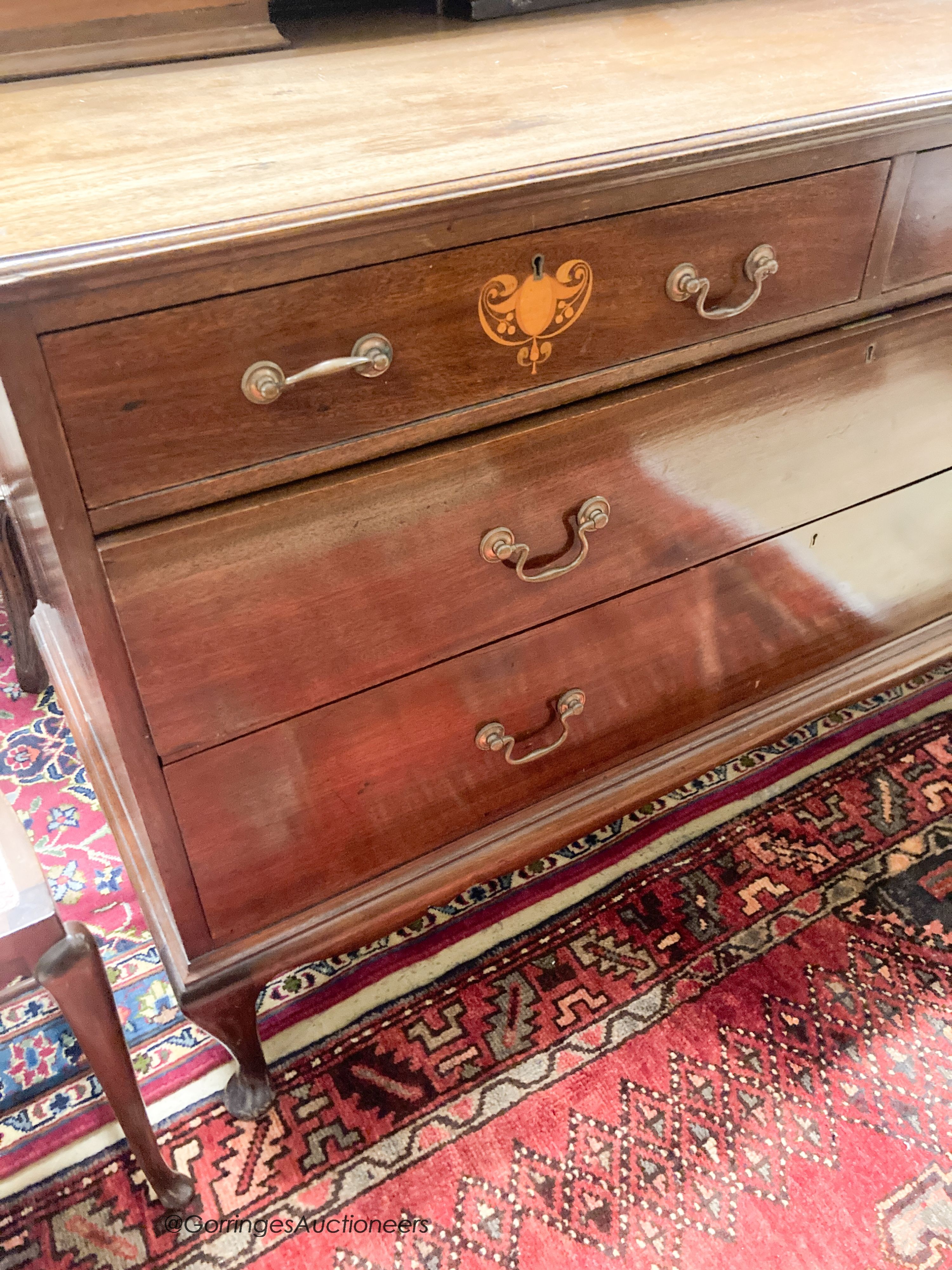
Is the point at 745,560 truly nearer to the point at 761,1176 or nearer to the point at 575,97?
the point at 575,97

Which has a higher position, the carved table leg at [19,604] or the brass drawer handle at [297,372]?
the brass drawer handle at [297,372]

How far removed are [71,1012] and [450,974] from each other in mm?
493

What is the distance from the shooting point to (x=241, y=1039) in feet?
3.10

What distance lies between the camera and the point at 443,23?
1089 mm

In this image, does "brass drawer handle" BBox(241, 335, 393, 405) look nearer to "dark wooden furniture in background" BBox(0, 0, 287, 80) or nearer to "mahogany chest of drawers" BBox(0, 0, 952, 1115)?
"mahogany chest of drawers" BBox(0, 0, 952, 1115)

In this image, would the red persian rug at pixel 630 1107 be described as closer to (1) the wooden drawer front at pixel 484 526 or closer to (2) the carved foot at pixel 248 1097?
(2) the carved foot at pixel 248 1097

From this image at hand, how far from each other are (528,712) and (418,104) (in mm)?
578

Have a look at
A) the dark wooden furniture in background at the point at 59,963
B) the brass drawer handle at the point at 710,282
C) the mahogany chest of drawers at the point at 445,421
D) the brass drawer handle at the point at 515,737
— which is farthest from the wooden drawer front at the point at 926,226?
the dark wooden furniture in background at the point at 59,963

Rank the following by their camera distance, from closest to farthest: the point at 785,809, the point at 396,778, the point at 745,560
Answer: the point at 396,778
the point at 745,560
the point at 785,809

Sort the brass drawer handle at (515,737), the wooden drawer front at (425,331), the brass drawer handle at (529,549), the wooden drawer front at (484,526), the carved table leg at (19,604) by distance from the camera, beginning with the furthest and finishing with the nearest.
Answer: the carved table leg at (19,604)
the brass drawer handle at (515,737)
the brass drawer handle at (529,549)
the wooden drawer front at (484,526)
the wooden drawer front at (425,331)

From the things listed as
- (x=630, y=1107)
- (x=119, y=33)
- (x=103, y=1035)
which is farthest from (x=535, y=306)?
(x=630, y=1107)

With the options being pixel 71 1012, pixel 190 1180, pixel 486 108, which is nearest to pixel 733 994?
pixel 190 1180

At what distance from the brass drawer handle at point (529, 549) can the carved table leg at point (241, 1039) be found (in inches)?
19.2

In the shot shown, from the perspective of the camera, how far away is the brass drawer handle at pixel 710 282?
776mm
